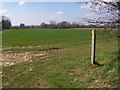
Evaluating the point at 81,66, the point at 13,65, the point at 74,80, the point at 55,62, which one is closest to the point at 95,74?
the point at 74,80

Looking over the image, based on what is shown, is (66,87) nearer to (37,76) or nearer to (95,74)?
(95,74)

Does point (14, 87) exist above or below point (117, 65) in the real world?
below

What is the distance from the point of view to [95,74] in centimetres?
1038

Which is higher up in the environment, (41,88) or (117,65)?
(117,65)

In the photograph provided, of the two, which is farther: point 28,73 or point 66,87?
point 28,73

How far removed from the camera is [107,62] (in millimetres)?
11305

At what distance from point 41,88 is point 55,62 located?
4111 mm

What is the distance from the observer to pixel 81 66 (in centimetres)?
1182

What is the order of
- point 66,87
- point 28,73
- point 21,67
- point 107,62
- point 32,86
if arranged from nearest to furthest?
point 66,87 → point 32,86 → point 107,62 → point 28,73 → point 21,67

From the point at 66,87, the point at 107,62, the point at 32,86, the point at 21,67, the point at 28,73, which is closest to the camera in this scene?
the point at 66,87

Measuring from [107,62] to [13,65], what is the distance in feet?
16.3

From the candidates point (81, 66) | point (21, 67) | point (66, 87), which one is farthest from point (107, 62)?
point (21, 67)

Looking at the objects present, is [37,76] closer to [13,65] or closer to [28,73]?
[28,73]

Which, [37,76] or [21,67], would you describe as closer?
[37,76]
